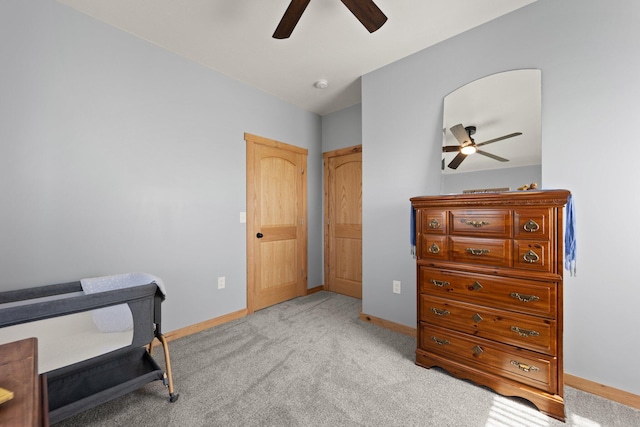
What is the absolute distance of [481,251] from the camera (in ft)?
5.95

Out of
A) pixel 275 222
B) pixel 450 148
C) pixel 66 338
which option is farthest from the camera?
pixel 275 222

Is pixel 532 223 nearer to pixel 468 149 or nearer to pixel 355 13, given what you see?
pixel 468 149

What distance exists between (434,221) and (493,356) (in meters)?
0.94

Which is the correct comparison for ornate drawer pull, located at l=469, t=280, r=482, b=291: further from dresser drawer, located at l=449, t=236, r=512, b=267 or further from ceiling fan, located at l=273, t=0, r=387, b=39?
ceiling fan, located at l=273, t=0, r=387, b=39

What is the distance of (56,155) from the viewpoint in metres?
1.97

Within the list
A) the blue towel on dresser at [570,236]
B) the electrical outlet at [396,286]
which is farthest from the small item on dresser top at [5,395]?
the electrical outlet at [396,286]

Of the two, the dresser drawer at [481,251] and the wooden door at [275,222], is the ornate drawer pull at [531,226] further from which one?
the wooden door at [275,222]

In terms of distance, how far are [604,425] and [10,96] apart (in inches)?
163

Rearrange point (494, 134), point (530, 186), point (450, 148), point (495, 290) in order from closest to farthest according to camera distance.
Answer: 1. point (495, 290)
2. point (530, 186)
3. point (494, 134)
4. point (450, 148)

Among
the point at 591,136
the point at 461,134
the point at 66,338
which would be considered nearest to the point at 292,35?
the point at 461,134

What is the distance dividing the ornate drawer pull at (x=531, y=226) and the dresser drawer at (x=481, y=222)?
8 centimetres

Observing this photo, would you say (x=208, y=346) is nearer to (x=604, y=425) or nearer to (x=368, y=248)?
(x=368, y=248)

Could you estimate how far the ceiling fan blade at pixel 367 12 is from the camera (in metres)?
1.55

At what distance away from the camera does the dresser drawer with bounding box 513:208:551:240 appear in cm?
159
